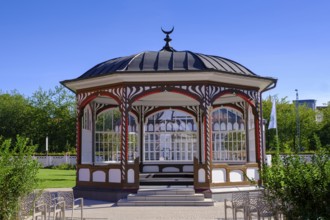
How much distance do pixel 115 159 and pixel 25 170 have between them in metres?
9.56

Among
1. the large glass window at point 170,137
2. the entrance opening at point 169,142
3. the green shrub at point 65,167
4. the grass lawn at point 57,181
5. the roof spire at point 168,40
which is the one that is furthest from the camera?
the green shrub at point 65,167

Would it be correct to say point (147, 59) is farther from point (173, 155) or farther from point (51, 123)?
point (51, 123)

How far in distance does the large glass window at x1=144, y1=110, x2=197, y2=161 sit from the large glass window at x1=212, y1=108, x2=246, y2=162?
40.9 inches

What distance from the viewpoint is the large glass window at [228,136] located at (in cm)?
1563

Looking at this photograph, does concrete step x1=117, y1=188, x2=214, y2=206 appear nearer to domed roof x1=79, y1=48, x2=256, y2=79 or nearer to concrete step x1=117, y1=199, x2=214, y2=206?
concrete step x1=117, y1=199, x2=214, y2=206

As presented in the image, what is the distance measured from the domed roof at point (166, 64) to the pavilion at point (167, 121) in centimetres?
3

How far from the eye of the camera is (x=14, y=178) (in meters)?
6.36

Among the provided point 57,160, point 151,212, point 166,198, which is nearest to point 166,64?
point 166,198

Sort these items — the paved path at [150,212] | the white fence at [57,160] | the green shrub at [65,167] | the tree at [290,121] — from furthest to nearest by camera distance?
1. the tree at [290,121]
2. the white fence at [57,160]
3. the green shrub at [65,167]
4. the paved path at [150,212]

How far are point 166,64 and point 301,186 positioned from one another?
7872 mm

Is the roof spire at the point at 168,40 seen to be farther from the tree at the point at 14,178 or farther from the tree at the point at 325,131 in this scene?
the tree at the point at 325,131

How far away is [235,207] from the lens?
25.2ft

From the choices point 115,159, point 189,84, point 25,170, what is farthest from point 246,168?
point 25,170

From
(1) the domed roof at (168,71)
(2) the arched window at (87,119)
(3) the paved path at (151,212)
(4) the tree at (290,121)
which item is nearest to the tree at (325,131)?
(4) the tree at (290,121)
